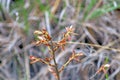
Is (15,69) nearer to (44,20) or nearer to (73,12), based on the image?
(44,20)

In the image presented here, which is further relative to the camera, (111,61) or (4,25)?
(4,25)

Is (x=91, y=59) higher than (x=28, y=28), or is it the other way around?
(x=28, y=28)

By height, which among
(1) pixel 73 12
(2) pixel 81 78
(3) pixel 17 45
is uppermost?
(1) pixel 73 12

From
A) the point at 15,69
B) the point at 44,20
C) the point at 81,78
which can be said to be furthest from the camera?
the point at 44,20

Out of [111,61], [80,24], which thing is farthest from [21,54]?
[111,61]

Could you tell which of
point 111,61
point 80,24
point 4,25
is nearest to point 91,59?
point 111,61

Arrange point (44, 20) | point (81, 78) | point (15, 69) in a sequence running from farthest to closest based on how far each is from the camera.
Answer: point (44, 20)
point (15, 69)
point (81, 78)
